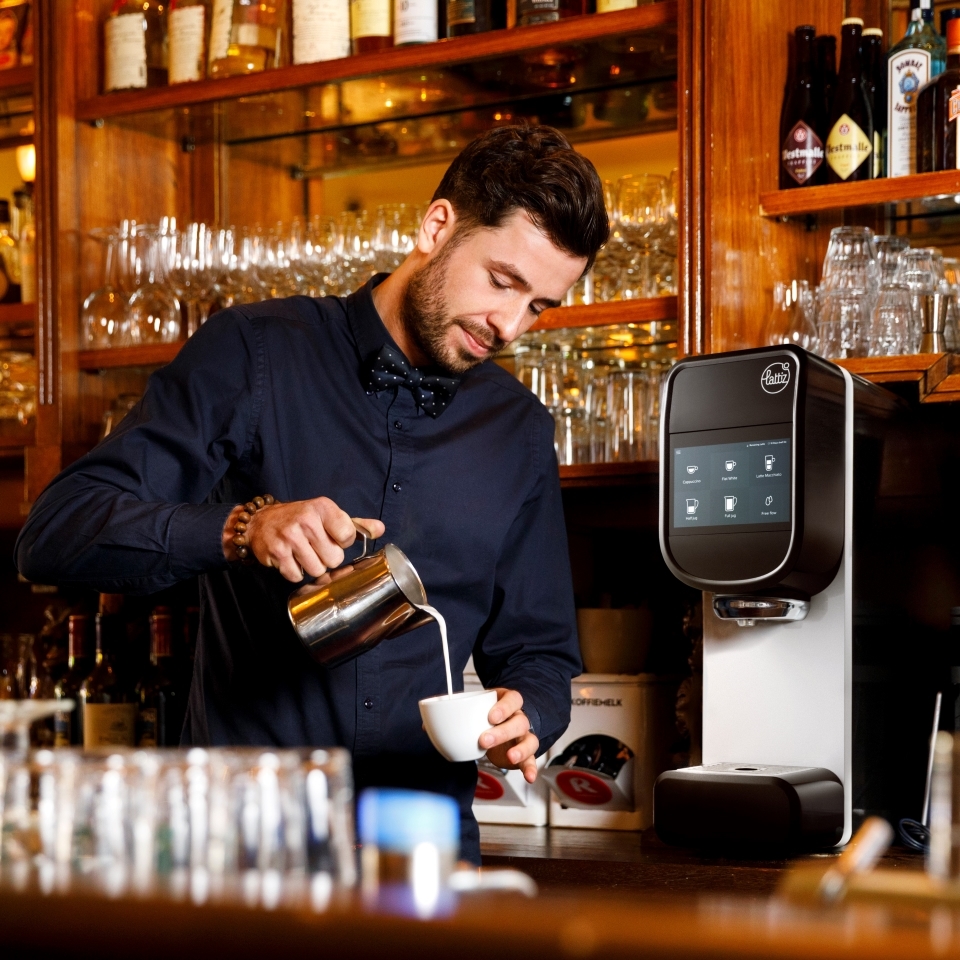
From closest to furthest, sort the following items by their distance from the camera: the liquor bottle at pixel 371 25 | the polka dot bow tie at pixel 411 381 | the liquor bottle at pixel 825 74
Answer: the polka dot bow tie at pixel 411 381, the liquor bottle at pixel 825 74, the liquor bottle at pixel 371 25

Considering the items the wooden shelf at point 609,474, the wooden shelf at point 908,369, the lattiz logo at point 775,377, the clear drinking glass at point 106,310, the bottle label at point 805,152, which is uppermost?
the bottle label at point 805,152

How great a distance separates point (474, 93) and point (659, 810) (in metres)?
1.38

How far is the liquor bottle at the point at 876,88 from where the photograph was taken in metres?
2.15

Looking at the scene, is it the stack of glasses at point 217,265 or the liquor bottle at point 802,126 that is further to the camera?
the stack of glasses at point 217,265

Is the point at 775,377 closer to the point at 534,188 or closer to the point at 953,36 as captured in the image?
the point at 534,188

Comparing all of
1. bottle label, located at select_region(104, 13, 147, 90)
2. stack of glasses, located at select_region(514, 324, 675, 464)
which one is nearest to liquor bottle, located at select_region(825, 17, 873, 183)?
stack of glasses, located at select_region(514, 324, 675, 464)

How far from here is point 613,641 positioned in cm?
235

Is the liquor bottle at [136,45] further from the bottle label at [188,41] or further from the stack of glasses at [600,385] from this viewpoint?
the stack of glasses at [600,385]

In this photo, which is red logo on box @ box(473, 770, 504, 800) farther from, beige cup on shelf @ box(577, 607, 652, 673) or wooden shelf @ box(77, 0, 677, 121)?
wooden shelf @ box(77, 0, 677, 121)

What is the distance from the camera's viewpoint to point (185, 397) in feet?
5.64

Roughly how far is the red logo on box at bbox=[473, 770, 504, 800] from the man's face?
2.70 feet

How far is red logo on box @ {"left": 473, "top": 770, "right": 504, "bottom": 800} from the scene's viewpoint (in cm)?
230

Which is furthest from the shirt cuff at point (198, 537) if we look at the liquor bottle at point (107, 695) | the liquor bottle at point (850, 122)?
the liquor bottle at point (107, 695)

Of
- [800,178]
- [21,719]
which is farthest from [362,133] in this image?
[21,719]
